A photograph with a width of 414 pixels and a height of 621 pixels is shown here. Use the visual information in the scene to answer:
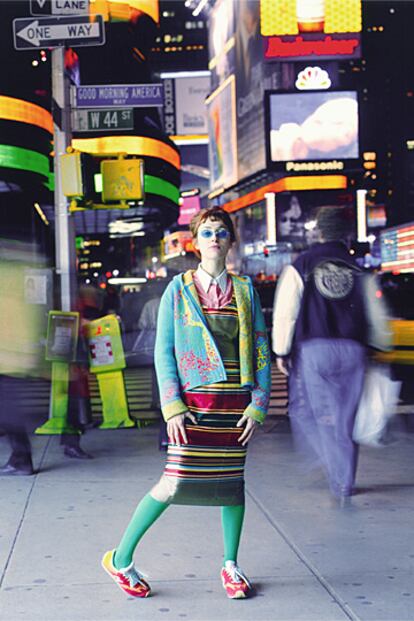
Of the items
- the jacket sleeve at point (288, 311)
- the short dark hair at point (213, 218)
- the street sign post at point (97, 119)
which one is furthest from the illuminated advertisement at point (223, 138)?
the short dark hair at point (213, 218)

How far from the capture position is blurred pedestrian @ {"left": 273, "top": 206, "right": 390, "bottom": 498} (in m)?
6.89

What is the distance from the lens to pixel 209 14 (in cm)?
9744

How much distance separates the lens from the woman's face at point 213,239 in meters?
4.80

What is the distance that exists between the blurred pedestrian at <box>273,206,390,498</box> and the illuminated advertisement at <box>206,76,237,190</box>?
255 feet

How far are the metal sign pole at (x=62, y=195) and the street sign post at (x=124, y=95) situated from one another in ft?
0.82

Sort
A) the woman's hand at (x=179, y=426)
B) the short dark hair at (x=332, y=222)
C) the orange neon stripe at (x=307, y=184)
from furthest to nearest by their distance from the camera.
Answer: the orange neon stripe at (x=307, y=184) < the short dark hair at (x=332, y=222) < the woman's hand at (x=179, y=426)

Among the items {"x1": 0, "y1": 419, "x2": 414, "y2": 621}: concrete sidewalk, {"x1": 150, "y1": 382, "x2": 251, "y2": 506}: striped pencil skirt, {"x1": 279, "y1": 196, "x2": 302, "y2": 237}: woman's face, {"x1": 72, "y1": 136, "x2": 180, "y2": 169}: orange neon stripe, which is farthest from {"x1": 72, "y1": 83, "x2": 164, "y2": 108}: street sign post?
{"x1": 279, "y1": 196, "x2": 302, "y2": 237}: woman's face

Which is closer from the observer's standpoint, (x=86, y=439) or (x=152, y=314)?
(x=86, y=439)

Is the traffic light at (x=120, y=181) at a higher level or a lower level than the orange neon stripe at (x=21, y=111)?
lower

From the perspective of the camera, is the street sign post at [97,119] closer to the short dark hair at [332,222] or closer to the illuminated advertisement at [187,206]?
the short dark hair at [332,222]

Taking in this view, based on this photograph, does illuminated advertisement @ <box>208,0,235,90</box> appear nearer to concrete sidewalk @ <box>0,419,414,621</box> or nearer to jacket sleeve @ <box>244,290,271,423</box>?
concrete sidewalk @ <box>0,419,414,621</box>

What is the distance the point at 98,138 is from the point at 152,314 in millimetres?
15004

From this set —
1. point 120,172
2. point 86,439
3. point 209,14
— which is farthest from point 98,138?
point 209,14

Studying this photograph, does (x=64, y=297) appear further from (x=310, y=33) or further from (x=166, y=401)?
(x=310, y=33)
